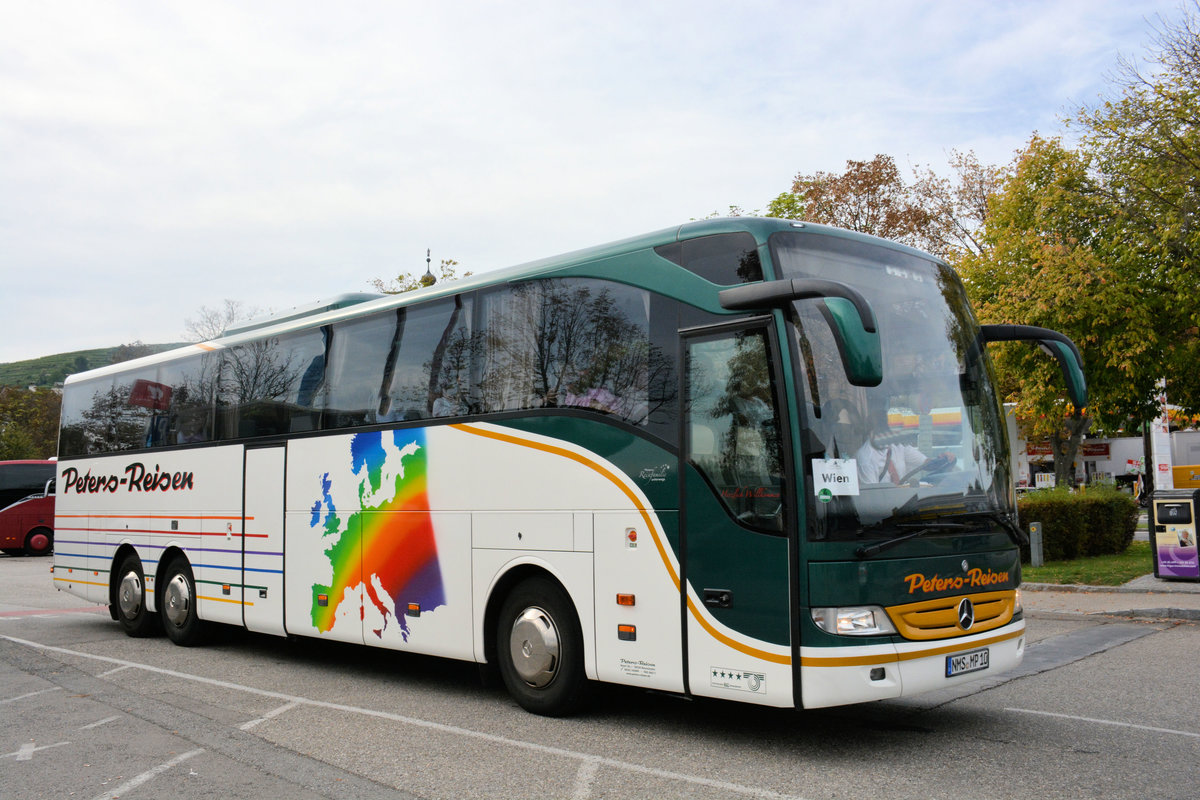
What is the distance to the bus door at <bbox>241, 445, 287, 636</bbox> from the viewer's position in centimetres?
1062

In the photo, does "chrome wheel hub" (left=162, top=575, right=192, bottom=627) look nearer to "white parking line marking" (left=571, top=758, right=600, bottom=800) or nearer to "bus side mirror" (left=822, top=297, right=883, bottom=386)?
"white parking line marking" (left=571, top=758, right=600, bottom=800)

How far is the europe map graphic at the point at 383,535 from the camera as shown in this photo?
29.0ft

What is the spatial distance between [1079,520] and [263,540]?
581 inches

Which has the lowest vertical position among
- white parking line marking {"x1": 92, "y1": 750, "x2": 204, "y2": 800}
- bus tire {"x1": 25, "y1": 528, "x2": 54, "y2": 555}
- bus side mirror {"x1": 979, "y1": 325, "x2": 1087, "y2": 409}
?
bus tire {"x1": 25, "y1": 528, "x2": 54, "y2": 555}

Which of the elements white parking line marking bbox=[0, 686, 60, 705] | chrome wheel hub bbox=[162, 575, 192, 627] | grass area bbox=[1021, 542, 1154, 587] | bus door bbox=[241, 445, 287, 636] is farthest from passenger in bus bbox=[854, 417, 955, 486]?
grass area bbox=[1021, 542, 1154, 587]

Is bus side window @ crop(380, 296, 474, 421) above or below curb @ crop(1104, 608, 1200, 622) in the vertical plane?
above

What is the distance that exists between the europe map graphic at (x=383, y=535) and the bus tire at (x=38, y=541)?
2821cm

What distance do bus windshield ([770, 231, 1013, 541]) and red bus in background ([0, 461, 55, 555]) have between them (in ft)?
104

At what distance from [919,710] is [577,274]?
4318 millimetres

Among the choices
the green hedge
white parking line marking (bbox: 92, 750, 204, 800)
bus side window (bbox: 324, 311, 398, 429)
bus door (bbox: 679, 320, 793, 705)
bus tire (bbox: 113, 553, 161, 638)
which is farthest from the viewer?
the green hedge

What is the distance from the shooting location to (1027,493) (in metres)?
19.6

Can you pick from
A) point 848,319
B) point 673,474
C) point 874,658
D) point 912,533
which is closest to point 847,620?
point 874,658

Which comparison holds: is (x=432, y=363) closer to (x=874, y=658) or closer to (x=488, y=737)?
(x=488, y=737)

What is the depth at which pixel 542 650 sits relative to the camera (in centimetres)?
762
